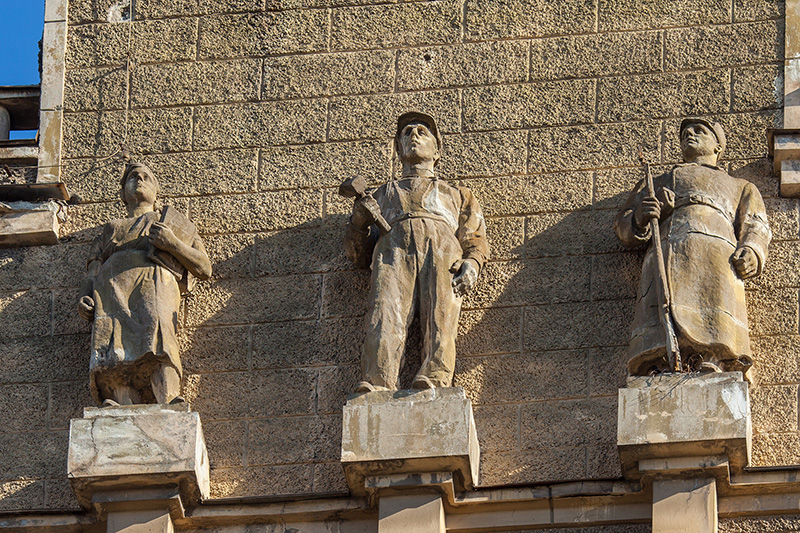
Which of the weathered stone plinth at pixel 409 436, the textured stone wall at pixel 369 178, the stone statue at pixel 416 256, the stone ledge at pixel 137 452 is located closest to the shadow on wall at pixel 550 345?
the textured stone wall at pixel 369 178

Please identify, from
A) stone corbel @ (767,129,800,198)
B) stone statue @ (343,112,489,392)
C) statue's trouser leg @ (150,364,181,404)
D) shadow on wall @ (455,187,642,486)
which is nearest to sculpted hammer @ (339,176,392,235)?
stone statue @ (343,112,489,392)

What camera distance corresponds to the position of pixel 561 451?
38.5 feet

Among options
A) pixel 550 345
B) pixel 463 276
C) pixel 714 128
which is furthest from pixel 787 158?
pixel 463 276

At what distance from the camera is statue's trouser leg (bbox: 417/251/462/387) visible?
11688 mm

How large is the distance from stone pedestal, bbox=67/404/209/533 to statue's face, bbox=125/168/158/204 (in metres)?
1.47

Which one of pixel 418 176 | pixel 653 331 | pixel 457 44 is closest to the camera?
pixel 653 331

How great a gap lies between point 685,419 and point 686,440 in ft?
0.37

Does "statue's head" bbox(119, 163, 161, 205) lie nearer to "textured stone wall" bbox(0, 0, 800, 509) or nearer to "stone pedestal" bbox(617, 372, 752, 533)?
"textured stone wall" bbox(0, 0, 800, 509)

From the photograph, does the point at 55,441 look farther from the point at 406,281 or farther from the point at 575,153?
the point at 575,153

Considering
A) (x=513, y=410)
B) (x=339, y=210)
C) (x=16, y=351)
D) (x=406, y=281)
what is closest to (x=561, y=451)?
(x=513, y=410)

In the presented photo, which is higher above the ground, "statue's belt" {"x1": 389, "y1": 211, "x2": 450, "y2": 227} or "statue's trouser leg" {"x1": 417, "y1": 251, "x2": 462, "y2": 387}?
"statue's belt" {"x1": 389, "y1": 211, "x2": 450, "y2": 227}

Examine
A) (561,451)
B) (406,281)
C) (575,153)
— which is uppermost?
(575,153)

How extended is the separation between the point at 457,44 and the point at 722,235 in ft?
7.20

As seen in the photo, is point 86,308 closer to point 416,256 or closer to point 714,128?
point 416,256
